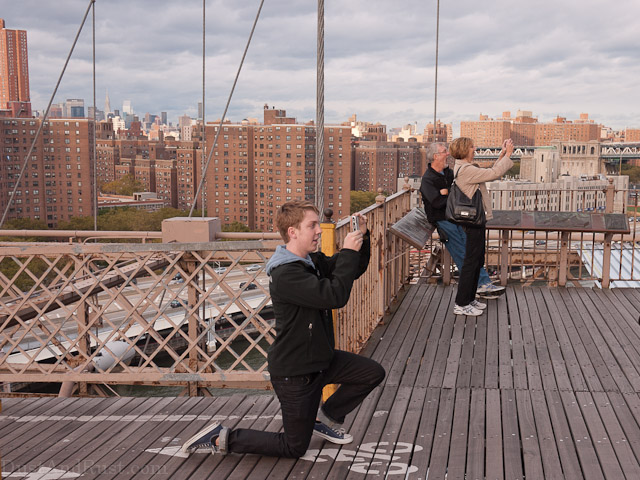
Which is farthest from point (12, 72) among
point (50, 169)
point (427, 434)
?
point (427, 434)

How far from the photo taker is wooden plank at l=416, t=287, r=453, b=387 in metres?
4.64

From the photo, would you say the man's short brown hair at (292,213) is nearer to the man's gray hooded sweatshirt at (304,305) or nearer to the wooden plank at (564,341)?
the man's gray hooded sweatshirt at (304,305)

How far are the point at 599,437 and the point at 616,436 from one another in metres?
0.10

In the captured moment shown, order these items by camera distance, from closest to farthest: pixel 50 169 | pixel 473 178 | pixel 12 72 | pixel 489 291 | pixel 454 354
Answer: pixel 454 354 < pixel 473 178 < pixel 489 291 < pixel 12 72 < pixel 50 169

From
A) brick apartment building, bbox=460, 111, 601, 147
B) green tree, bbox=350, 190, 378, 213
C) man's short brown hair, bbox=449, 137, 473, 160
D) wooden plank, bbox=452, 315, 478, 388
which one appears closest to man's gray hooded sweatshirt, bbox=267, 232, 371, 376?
wooden plank, bbox=452, 315, 478, 388

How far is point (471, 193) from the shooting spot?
5859 millimetres

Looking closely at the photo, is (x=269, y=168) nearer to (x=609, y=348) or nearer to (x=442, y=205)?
(x=442, y=205)

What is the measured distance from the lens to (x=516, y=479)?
10.1 feet

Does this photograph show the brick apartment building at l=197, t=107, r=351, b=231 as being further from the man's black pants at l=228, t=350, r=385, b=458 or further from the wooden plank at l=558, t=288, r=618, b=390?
the man's black pants at l=228, t=350, r=385, b=458

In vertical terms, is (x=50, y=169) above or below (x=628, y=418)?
above

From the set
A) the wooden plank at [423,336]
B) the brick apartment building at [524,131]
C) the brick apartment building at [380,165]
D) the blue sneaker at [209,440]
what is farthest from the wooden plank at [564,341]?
the brick apartment building at [524,131]

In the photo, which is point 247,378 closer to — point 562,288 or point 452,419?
point 452,419

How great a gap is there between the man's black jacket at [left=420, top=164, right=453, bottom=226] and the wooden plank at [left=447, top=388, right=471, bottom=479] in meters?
2.30

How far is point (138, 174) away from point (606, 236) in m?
94.0
